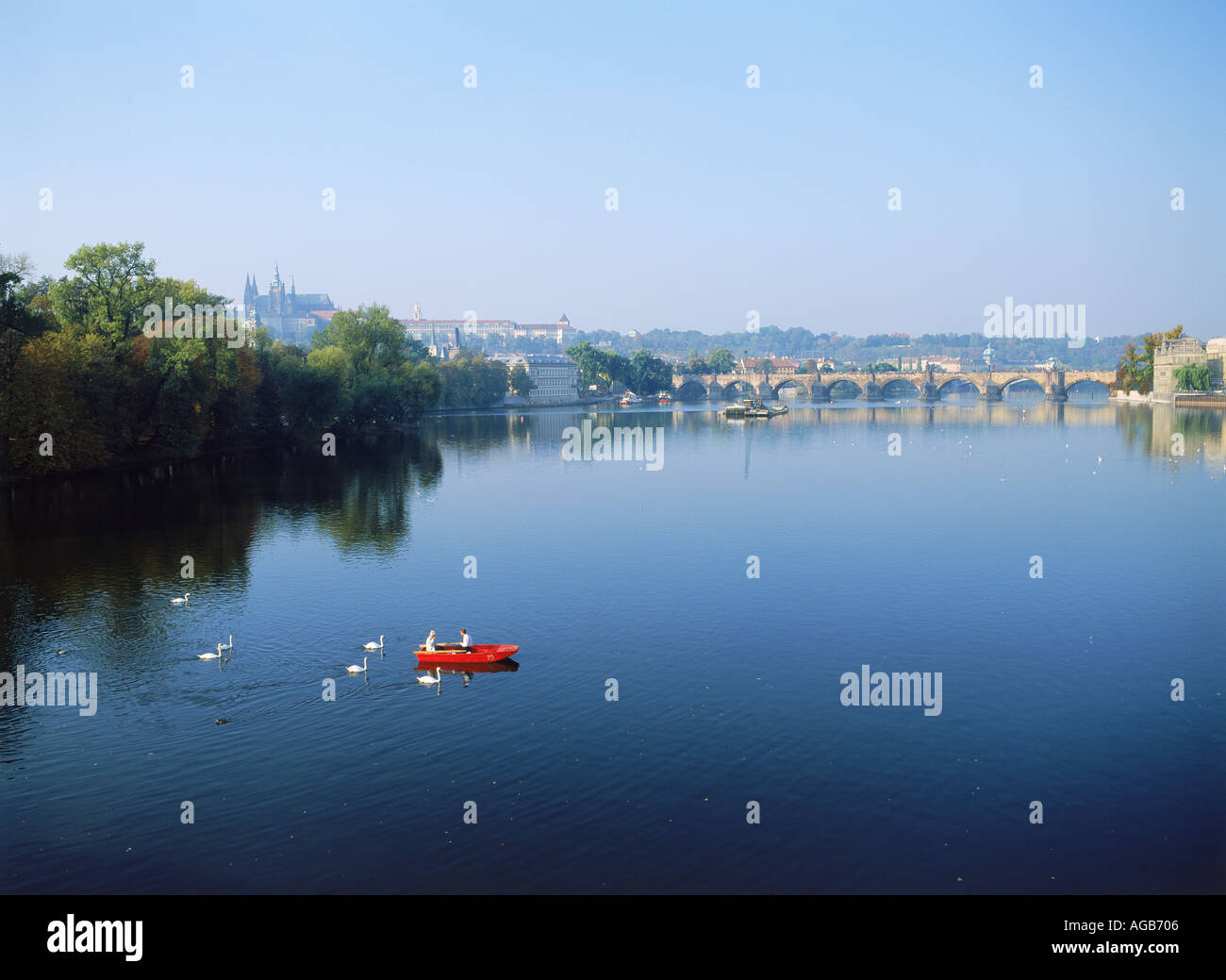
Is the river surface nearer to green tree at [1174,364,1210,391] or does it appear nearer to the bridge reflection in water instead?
the bridge reflection in water

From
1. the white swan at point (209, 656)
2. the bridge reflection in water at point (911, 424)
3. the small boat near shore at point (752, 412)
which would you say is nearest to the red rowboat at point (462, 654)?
the white swan at point (209, 656)

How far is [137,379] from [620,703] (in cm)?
6520

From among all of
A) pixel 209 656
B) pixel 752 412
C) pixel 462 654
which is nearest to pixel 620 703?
pixel 462 654

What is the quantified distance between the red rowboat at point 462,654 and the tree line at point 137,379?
163ft

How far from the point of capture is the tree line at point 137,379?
70625mm

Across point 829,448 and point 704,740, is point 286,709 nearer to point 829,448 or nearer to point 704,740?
point 704,740

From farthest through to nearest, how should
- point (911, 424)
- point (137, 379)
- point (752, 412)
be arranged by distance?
point (752, 412), point (911, 424), point (137, 379)

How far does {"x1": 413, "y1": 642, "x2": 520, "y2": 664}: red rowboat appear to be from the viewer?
33.4 metres

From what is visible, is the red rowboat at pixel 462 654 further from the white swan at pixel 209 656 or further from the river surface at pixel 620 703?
the white swan at pixel 209 656

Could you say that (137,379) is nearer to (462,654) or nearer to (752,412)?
(462,654)

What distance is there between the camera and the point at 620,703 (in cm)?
3017

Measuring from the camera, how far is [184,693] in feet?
102

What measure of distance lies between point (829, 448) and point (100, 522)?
77.4 meters

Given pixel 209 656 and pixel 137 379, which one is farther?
pixel 137 379
